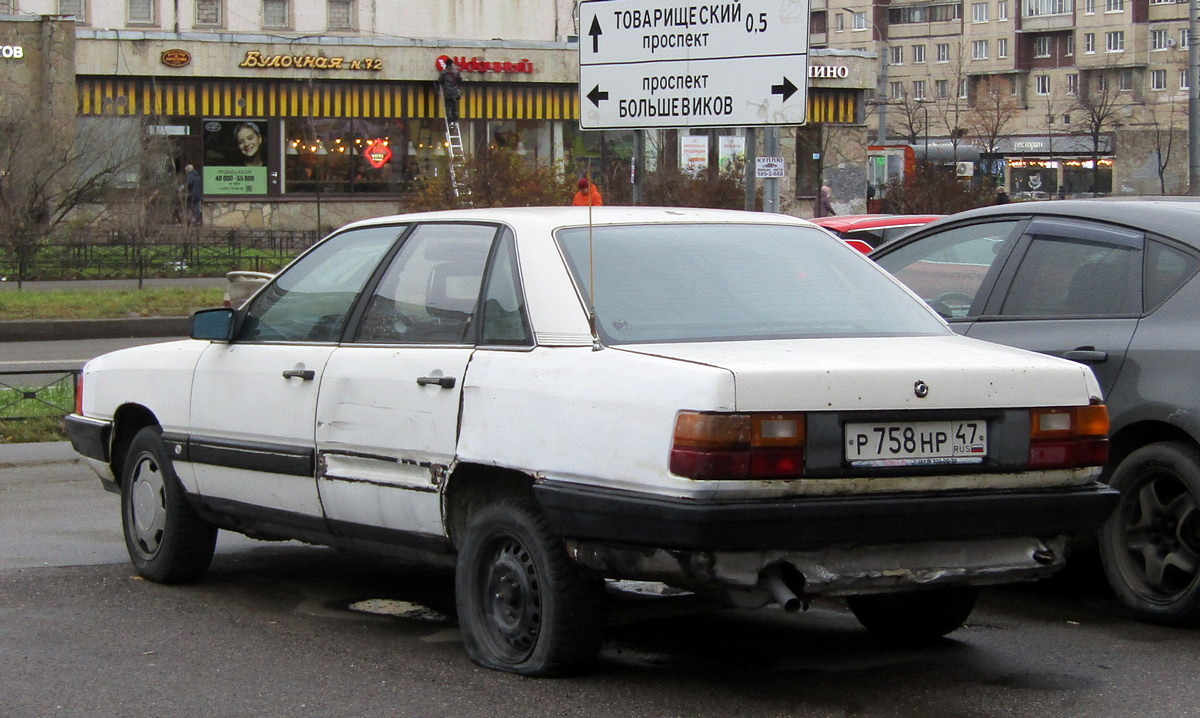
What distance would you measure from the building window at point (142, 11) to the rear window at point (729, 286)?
153ft

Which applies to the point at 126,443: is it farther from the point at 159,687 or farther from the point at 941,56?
the point at 941,56

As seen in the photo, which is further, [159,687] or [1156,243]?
[1156,243]

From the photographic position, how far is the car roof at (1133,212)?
6.29 metres

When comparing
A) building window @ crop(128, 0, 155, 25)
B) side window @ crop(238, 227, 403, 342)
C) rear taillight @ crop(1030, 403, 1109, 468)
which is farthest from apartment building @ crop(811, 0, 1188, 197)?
rear taillight @ crop(1030, 403, 1109, 468)

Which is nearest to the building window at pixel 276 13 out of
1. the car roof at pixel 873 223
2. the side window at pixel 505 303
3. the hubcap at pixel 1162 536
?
the car roof at pixel 873 223

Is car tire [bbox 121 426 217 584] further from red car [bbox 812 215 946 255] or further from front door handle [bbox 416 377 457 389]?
red car [bbox 812 215 946 255]

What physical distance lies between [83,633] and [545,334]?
2.13m

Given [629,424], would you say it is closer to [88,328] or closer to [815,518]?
[815,518]

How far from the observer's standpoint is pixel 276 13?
168 feet

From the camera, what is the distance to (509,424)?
5.12 meters

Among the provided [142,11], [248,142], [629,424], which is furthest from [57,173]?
[142,11]

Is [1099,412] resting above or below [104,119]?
below

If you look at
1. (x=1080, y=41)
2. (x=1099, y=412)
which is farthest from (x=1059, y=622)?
(x=1080, y=41)

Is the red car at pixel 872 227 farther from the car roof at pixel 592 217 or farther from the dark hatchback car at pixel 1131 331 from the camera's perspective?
the car roof at pixel 592 217
